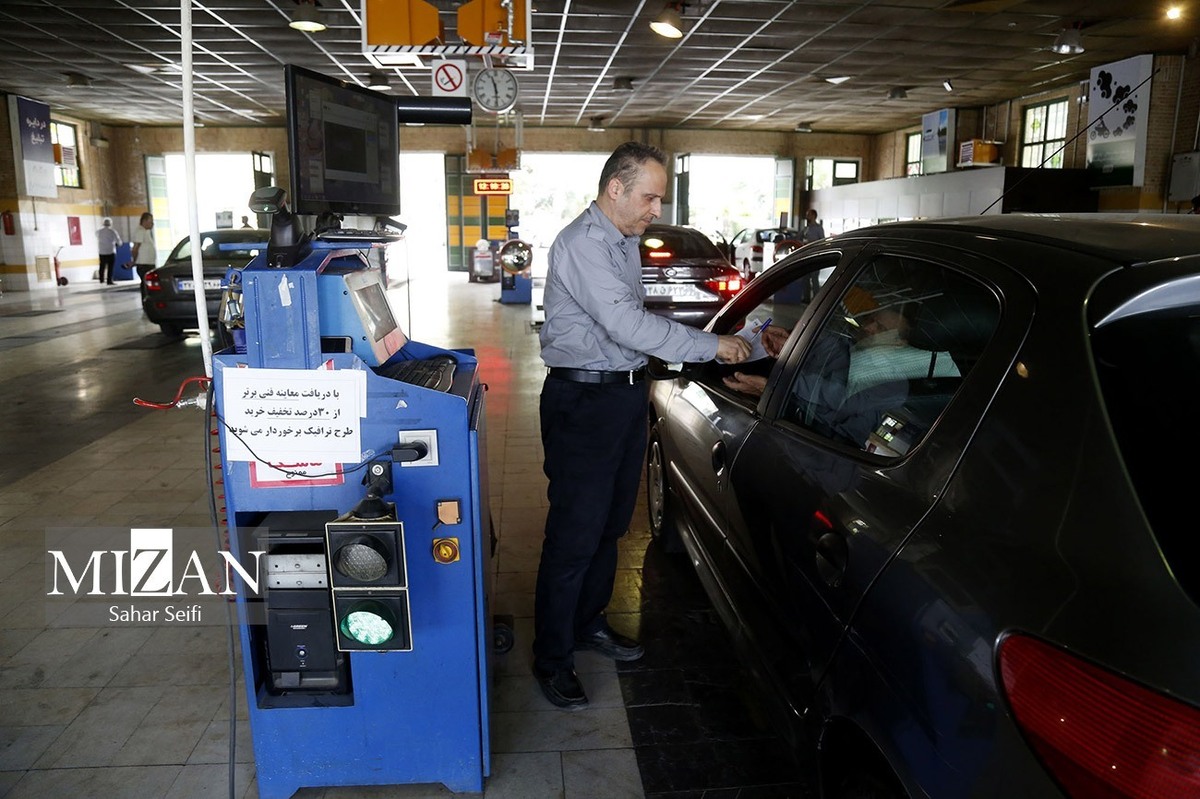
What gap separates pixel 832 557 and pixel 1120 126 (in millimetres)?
16027

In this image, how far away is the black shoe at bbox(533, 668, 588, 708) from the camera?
9.23 feet

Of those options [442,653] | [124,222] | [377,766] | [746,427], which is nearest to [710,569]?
[746,427]

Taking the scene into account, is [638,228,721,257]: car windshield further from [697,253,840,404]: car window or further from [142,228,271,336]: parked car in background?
[697,253,840,404]: car window

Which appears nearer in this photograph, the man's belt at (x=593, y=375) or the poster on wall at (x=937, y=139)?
the man's belt at (x=593, y=375)

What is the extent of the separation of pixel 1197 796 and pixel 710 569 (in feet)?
6.28

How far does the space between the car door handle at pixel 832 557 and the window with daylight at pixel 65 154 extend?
25.0m

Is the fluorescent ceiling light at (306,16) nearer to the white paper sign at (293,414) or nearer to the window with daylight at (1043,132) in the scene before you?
the white paper sign at (293,414)

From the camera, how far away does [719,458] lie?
273 centimetres

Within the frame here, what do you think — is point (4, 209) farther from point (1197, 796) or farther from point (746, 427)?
point (1197, 796)

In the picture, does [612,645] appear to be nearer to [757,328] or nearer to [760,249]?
[757,328]

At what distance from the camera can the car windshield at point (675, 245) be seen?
30.3ft

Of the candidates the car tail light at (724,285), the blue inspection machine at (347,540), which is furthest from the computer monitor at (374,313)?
the car tail light at (724,285)

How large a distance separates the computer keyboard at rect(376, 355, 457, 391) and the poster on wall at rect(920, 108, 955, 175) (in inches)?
778

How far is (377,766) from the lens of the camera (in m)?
2.31
